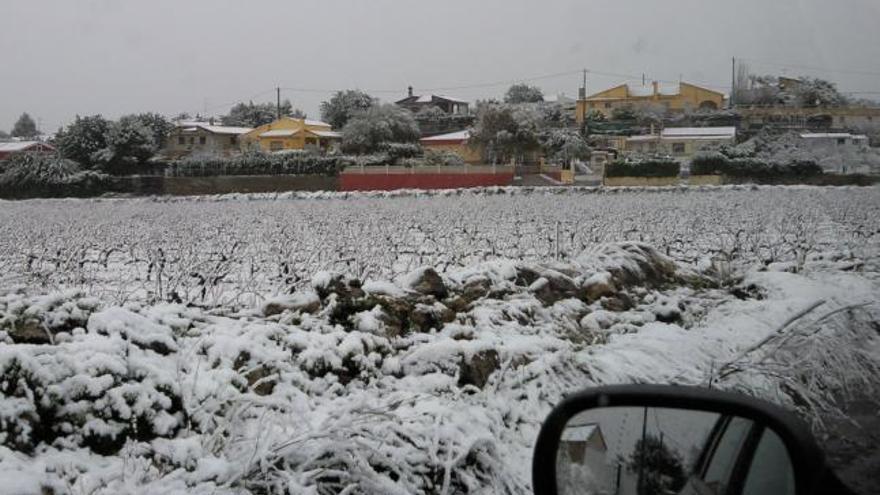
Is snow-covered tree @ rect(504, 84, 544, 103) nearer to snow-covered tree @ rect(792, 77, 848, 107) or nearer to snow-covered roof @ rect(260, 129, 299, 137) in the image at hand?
snow-covered roof @ rect(260, 129, 299, 137)

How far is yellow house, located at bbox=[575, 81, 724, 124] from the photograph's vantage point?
1423 inches

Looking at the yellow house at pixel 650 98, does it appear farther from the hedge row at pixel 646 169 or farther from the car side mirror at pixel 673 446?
the car side mirror at pixel 673 446

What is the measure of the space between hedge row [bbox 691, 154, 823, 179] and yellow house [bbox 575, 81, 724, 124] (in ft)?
15.7

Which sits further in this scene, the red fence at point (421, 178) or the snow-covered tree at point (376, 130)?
the snow-covered tree at point (376, 130)

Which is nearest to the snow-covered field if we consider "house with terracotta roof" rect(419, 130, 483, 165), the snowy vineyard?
the snowy vineyard

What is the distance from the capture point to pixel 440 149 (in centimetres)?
4659

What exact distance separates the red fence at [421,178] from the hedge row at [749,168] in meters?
10.2

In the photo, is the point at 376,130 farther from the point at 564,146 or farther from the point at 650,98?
the point at 650,98

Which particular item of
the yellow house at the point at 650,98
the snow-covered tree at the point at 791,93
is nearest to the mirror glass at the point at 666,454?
the snow-covered tree at the point at 791,93

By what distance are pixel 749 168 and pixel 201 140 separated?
34268 millimetres

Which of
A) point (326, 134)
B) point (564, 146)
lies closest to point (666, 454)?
point (564, 146)

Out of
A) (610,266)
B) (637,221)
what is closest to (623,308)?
(610,266)

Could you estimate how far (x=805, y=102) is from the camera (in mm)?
14516

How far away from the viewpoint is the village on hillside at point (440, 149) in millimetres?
28922
